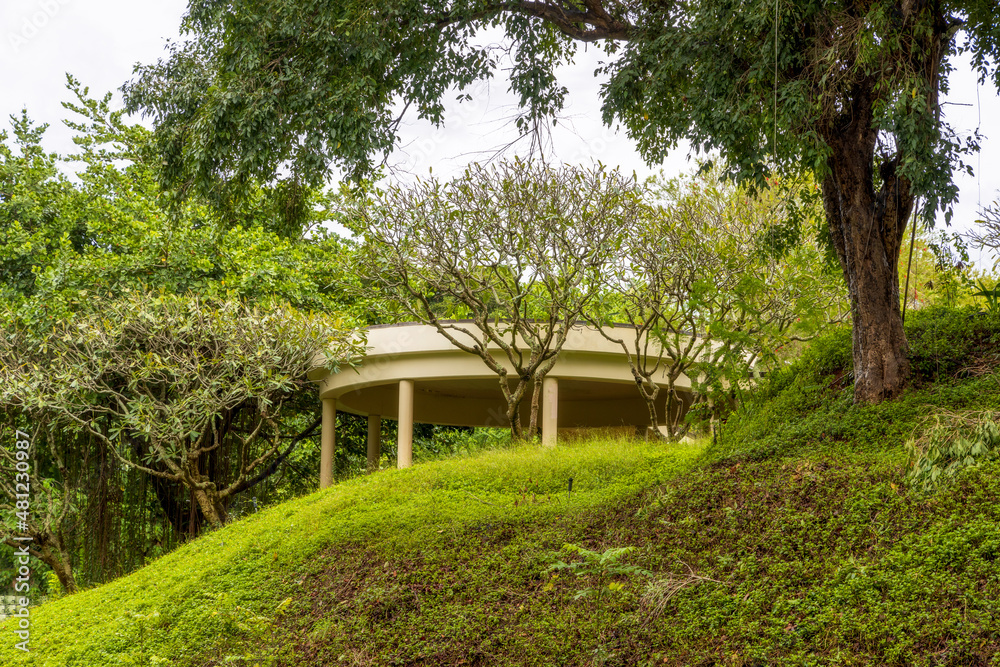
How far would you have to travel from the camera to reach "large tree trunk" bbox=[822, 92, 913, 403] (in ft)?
22.6

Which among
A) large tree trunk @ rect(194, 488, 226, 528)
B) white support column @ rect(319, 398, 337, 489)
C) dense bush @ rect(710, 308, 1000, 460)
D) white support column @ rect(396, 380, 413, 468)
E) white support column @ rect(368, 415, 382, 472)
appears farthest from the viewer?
white support column @ rect(368, 415, 382, 472)

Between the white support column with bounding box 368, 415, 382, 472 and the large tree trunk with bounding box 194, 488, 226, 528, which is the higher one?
the white support column with bounding box 368, 415, 382, 472

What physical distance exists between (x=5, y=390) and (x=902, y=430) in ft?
38.6

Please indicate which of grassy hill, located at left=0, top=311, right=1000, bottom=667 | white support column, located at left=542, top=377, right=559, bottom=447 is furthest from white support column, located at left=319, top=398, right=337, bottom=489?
grassy hill, located at left=0, top=311, right=1000, bottom=667

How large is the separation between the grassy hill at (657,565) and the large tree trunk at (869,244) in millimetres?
297

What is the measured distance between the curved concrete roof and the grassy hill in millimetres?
3392

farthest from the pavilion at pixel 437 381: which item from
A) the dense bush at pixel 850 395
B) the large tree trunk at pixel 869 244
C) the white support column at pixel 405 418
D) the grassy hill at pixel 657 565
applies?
the large tree trunk at pixel 869 244

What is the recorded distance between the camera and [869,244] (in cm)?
705

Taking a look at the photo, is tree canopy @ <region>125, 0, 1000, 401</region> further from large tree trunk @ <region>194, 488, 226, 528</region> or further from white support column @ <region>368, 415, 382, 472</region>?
white support column @ <region>368, 415, 382, 472</region>

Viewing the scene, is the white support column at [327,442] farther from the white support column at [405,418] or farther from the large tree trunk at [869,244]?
the large tree trunk at [869,244]

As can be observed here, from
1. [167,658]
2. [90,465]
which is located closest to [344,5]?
[167,658]

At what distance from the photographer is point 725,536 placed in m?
5.85

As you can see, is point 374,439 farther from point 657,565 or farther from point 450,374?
point 657,565

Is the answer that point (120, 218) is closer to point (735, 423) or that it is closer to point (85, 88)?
point (85, 88)
